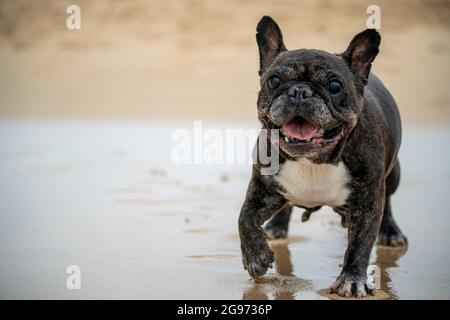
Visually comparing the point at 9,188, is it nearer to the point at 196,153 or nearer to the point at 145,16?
the point at 196,153

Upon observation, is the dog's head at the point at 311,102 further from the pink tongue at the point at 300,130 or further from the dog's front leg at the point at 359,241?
the dog's front leg at the point at 359,241

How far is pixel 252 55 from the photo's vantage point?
19.6 metres

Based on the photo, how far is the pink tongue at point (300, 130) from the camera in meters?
4.11

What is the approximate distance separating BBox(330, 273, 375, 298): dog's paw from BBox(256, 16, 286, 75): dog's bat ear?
1.33 metres

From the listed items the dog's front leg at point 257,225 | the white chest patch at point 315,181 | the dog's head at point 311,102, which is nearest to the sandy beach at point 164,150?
the dog's front leg at point 257,225

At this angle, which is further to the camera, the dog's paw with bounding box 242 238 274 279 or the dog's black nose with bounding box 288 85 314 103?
the dog's paw with bounding box 242 238 274 279

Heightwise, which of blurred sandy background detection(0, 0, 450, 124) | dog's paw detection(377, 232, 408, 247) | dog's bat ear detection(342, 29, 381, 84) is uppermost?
blurred sandy background detection(0, 0, 450, 124)

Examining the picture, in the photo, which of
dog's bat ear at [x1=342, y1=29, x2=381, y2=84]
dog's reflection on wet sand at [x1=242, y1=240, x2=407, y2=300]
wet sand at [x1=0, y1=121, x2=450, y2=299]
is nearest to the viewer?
dog's reflection on wet sand at [x1=242, y1=240, x2=407, y2=300]

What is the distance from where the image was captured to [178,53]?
19.9m

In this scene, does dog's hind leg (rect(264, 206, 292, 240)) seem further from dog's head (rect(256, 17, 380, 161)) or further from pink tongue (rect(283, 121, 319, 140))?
pink tongue (rect(283, 121, 319, 140))

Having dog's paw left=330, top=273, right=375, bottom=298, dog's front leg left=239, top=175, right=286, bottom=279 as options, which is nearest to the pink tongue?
dog's front leg left=239, top=175, right=286, bottom=279

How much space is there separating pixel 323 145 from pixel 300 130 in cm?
15

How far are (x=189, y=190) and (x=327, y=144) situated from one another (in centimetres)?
357

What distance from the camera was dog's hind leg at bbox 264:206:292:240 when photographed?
5699 mm
